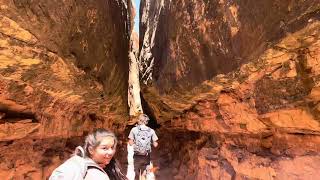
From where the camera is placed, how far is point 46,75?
13.8 ft

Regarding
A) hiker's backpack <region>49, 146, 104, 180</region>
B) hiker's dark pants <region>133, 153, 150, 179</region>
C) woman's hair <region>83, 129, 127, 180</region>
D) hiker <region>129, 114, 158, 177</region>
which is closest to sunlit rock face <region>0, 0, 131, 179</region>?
hiker <region>129, 114, 158, 177</region>

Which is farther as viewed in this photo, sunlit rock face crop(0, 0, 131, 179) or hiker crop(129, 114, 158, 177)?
hiker crop(129, 114, 158, 177)

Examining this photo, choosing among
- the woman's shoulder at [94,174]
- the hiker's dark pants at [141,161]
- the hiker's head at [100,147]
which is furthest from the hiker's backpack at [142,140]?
the woman's shoulder at [94,174]

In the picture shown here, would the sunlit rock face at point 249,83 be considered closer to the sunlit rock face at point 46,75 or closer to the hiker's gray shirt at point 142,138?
the hiker's gray shirt at point 142,138

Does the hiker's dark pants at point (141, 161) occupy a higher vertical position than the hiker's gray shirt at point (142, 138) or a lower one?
lower

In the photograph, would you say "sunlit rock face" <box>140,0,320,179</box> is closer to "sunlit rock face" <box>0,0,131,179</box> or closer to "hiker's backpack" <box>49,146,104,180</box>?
"sunlit rock face" <box>0,0,131,179</box>

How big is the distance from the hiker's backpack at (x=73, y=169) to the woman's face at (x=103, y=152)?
118 mm

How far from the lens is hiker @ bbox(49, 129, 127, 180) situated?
6.01 feet

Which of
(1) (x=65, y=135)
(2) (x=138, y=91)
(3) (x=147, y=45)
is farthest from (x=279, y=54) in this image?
(2) (x=138, y=91)

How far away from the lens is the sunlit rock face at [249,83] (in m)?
3.64

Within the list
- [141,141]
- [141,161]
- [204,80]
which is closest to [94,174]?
[204,80]

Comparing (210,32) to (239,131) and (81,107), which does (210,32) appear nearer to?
(239,131)

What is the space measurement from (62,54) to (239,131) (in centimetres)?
336

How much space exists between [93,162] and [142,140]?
418 centimetres
